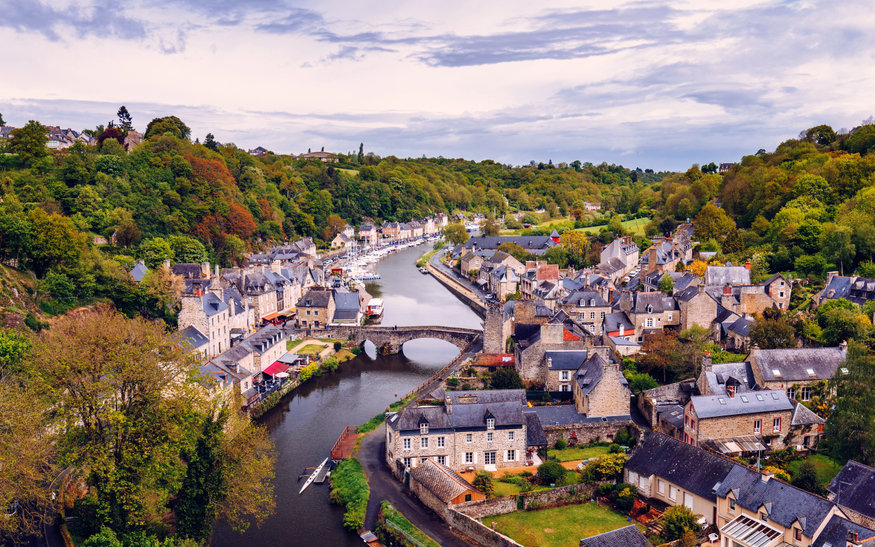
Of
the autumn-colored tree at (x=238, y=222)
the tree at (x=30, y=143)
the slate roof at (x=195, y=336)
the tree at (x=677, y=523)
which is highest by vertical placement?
the tree at (x=30, y=143)

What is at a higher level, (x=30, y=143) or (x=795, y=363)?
(x=30, y=143)

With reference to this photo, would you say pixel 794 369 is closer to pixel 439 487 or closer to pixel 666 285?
pixel 666 285

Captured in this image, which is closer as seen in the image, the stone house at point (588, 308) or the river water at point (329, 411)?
the river water at point (329, 411)

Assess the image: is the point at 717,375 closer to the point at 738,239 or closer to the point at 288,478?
the point at 288,478

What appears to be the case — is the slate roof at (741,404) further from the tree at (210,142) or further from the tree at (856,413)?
the tree at (210,142)

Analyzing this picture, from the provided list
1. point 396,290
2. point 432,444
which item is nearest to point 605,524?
point 432,444

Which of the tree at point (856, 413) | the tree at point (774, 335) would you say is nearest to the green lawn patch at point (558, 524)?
the tree at point (856, 413)

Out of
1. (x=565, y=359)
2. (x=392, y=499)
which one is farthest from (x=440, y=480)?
(x=565, y=359)
